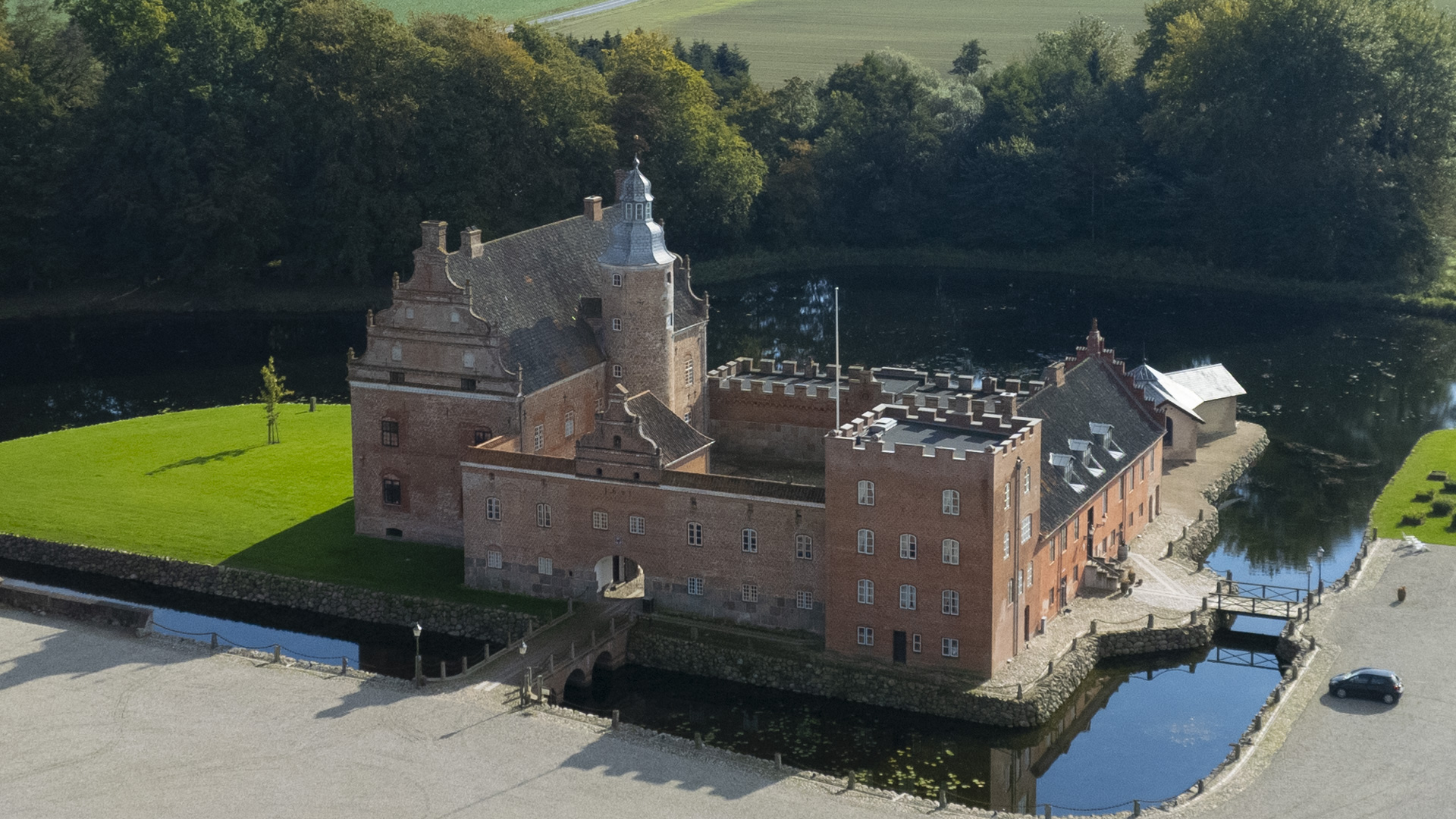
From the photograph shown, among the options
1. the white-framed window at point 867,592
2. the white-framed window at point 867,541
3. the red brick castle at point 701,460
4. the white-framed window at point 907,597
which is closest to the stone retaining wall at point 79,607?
the red brick castle at point 701,460

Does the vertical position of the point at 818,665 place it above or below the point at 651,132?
below

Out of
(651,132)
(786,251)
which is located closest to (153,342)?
(651,132)

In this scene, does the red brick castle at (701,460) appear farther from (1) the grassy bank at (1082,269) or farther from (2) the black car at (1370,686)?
(1) the grassy bank at (1082,269)

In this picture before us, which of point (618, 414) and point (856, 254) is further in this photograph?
point (856, 254)

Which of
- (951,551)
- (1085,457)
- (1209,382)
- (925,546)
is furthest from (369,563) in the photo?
(1209,382)

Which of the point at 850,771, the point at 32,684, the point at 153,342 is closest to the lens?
the point at 850,771

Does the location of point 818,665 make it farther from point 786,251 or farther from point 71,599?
point 786,251

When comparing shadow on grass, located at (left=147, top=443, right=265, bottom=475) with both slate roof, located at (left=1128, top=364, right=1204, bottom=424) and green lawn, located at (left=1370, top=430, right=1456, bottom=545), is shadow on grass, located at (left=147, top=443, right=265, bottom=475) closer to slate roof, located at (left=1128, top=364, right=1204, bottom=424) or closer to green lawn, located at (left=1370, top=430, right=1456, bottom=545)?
slate roof, located at (left=1128, top=364, right=1204, bottom=424)

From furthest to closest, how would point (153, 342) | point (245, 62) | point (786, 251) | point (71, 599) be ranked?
point (786, 251), point (245, 62), point (153, 342), point (71, 599)
